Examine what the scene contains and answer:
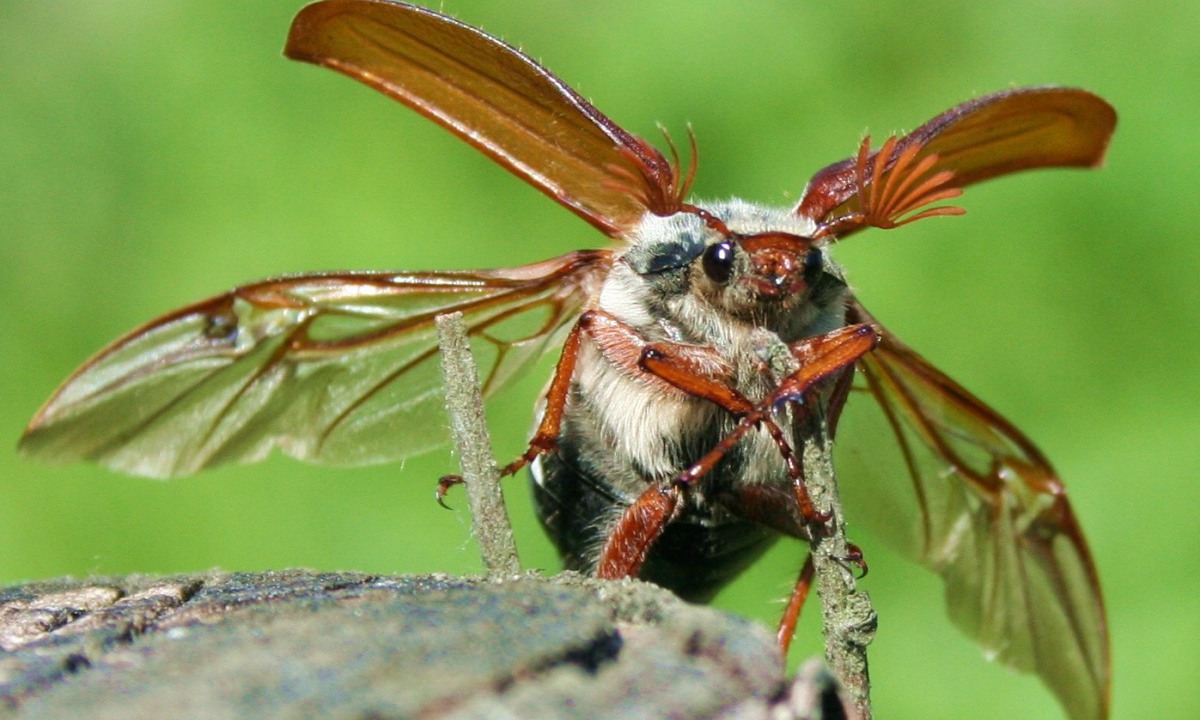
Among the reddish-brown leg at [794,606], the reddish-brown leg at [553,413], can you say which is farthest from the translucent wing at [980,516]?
the reddish-brown leg at [553,413]

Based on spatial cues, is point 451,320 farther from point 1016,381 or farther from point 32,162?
point 32,162

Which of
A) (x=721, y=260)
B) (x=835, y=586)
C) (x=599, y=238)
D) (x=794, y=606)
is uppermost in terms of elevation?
(x=599, y=238)

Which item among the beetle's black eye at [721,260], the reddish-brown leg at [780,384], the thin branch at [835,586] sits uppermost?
the beetle's black eye at [721,260]

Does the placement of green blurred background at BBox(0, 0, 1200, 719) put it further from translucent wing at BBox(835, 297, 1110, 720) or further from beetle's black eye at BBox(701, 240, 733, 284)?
beetle's black eye at BBox(701, 240, 733, 284)

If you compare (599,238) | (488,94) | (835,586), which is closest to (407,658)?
(835,586)

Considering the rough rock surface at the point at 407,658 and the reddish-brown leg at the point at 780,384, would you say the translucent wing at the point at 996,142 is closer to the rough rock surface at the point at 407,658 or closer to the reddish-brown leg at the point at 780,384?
the reddish-brown leg at the point at 780,384

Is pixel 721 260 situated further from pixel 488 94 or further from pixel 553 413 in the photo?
pixel 488 94
